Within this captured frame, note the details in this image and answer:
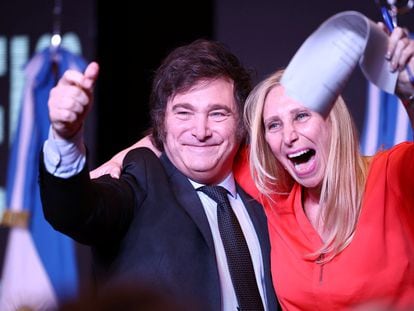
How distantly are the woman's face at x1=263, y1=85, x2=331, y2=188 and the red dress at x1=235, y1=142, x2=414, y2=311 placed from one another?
0.15 metres

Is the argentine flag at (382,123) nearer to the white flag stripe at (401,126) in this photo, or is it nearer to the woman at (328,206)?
the white flag stripe at (401,126)

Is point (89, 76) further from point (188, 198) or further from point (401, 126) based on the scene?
point (401, 126)

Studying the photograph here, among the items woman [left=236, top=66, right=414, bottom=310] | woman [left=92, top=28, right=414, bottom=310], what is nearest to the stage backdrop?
woman [left=92, top=28, right=414, bottom=310]

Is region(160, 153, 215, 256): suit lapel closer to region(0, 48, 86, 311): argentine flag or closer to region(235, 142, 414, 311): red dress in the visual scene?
region(235, 142, 414, 311): red dress

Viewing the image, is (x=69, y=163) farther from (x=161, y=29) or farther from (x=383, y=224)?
(x=161, y=29)

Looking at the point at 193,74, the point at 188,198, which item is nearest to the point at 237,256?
the point at 188,198

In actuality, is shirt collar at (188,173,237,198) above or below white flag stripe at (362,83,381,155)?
below

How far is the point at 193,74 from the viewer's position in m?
2.21

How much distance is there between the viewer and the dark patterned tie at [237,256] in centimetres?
206

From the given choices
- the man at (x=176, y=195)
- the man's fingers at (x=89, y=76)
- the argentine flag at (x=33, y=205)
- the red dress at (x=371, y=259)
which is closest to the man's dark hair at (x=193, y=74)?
the man at (x=176, y=195)

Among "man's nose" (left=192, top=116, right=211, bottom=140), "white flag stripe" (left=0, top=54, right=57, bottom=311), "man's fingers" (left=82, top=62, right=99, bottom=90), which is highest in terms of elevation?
"man's fingers" (left=82, top=62, right=99, bottom=90)

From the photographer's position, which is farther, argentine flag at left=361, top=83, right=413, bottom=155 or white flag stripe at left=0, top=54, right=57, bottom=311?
white flag stripe at left=0, top=54, right=57, bottom=311

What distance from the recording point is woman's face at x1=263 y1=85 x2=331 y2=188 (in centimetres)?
212

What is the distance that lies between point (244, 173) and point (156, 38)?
139 centimetres
